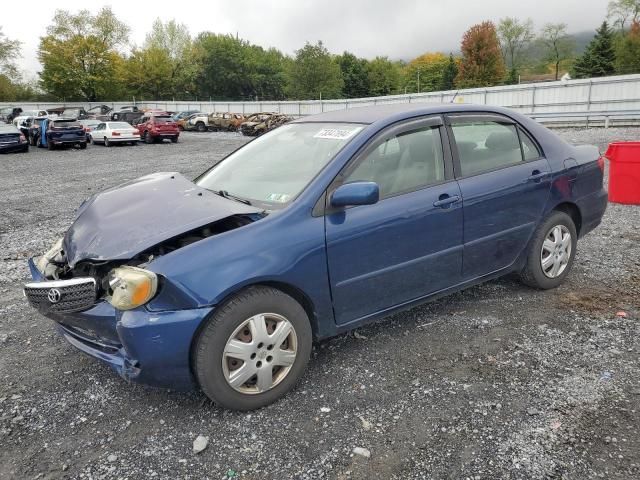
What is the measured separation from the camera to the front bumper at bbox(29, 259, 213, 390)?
2.72m

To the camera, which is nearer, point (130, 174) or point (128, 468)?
point (128, 468)

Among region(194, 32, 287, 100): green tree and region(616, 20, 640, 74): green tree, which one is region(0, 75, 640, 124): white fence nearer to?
region(616, 20, 640, 74): green tree

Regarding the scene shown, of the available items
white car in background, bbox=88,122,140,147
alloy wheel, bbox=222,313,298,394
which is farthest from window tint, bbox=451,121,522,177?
white car in background, bbox=88,122,140,147

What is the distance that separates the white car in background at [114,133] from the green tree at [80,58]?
1743 inches


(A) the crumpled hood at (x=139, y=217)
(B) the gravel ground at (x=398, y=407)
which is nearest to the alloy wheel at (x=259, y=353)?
(B) the gravel ground at (x=398, y=407)

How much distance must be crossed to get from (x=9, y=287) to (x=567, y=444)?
5.22 meters

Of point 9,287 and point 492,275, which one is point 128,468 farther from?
Answer: point 9,287

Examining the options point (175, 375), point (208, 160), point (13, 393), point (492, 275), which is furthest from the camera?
point (208, 160)

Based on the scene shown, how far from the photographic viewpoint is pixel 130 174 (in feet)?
47.3

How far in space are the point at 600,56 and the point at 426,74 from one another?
143 ft

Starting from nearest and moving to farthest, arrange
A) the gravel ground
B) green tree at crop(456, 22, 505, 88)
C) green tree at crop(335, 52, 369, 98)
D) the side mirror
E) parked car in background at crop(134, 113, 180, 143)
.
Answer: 1. the gravel ground
2. the side mirror
3. parked car in background at crop(134, 113, 180, 143)
4. green tree at crop(456, 22, 505, 88)
5. green tree at crop(335, 52, 369, 98)

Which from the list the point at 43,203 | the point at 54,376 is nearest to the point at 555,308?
the point at 54,376

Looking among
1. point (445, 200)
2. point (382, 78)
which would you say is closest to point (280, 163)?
point (445, 200)

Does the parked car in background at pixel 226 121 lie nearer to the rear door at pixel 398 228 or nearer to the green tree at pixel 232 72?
the rear door at pixel 398 228
